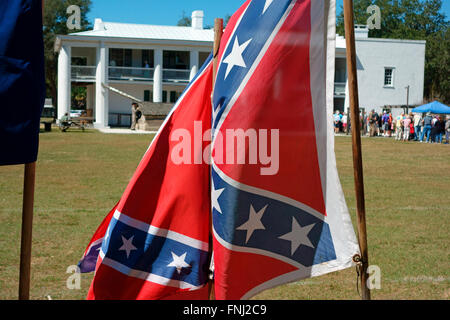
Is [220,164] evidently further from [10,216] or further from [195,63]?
[195,63]

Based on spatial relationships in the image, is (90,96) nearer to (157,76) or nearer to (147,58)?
(147,58)

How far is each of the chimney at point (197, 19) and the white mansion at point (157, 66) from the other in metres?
0.09

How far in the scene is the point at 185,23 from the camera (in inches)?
3935

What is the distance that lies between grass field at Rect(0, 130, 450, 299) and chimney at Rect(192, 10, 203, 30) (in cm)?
3773

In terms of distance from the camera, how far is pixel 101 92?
155 ft

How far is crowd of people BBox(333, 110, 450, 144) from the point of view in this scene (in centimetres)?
3375

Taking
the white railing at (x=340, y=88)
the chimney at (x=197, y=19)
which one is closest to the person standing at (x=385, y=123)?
the white railing at (x=340, y=88)

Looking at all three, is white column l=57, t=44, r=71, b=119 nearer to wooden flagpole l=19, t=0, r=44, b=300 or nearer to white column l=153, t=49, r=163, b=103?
white column l=153, t=49, r=163, b=103

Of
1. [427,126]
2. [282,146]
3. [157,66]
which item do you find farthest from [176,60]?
[282,146]

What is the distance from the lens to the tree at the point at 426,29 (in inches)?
2938

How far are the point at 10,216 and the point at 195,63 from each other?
42.0m

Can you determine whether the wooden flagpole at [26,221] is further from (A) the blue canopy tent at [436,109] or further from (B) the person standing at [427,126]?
(A) the blue canopy tent at [436,109]

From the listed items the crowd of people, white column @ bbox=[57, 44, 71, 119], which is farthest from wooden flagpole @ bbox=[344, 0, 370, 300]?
white column @ bbox=[57, 44, 71, 119]

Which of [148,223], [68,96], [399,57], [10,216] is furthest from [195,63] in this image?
[148,223]
